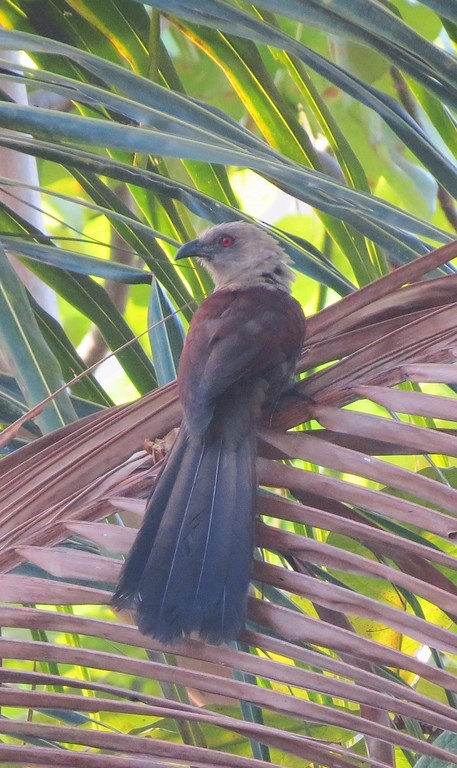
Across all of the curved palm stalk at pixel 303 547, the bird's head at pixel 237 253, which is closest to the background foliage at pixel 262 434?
the curved palm stalk at pixel 303 547

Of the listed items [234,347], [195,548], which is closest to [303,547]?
[195,548]

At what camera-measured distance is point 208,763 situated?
1055mm

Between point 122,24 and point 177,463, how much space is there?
140 centimetres

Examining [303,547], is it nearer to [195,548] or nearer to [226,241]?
[195,548]

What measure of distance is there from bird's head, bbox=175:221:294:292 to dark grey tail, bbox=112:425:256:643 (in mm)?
1188

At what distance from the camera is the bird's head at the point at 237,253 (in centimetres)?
271

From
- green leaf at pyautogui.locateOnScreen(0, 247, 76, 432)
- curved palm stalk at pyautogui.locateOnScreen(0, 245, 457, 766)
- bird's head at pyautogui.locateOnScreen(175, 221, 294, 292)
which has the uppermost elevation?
bird's head at pyautogui.locateOnScreen(175, 221, 294, 292)

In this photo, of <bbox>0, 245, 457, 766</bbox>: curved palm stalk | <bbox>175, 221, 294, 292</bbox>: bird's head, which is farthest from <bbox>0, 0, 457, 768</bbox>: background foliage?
<bbox>175, 221, 294, 292</bbox>: bird's head

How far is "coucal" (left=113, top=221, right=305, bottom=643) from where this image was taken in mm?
1237

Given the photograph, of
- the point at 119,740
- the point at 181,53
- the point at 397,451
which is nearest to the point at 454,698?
the point at 397,451

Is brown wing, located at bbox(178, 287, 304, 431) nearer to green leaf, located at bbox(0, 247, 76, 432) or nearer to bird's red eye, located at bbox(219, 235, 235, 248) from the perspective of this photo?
green leaf, located at bbox(0, 247, 76, 432)

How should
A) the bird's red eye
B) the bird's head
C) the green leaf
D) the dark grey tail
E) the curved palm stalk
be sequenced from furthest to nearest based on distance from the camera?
the bird's red eye, the bird's head, the green leaf, the dark grey tail, the curved palm stalk

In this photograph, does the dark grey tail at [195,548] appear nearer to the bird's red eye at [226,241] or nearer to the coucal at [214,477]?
the coucal at [214,477]

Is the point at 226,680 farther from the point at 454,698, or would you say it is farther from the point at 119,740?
the point at 454,698
